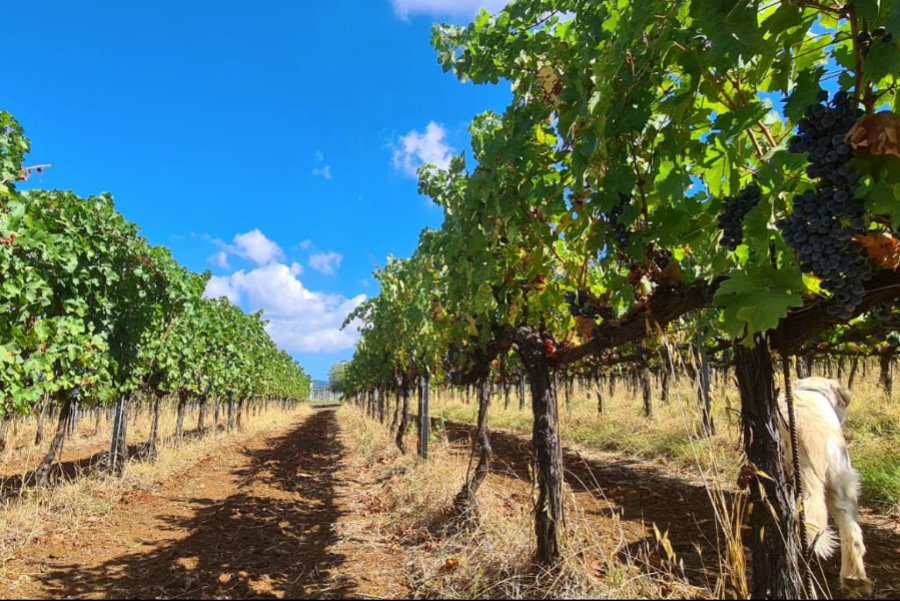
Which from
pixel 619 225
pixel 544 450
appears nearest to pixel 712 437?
A: pixel 544 450

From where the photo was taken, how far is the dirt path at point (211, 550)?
4801 millimetres

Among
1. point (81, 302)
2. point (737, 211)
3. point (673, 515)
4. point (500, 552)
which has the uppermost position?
point (81, 302)

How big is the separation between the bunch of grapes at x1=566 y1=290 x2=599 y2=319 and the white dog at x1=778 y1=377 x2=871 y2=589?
1596 mm

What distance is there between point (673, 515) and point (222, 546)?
5.63 meters

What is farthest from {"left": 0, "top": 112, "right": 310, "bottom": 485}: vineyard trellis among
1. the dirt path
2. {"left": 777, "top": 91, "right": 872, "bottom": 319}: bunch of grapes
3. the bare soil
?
{"left": 777, "top": 91, "right": 872, "bottom": 319}: bunch of grapes

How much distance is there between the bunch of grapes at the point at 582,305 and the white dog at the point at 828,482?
1.60 m

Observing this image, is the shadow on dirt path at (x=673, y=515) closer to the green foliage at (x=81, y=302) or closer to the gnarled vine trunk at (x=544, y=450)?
the gnarled vine trunk at (x=544, y=450)

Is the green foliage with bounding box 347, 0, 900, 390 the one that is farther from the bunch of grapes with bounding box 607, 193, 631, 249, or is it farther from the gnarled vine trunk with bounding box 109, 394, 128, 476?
the gnarled vine trunk with bounding box 109, 394, 128, 476

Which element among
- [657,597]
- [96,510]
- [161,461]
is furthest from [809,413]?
[161,461]

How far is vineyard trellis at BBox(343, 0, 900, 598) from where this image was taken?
5.52 feet

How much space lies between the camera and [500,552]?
457cm

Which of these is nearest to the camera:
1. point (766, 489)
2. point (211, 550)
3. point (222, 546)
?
point (766, 489)

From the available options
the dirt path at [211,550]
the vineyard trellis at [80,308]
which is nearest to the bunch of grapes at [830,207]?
the dirt path at [211,550]

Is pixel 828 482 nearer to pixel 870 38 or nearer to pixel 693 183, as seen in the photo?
pixel 693 183
